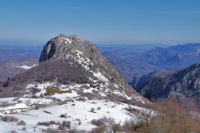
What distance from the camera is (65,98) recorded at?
2898 centimetres

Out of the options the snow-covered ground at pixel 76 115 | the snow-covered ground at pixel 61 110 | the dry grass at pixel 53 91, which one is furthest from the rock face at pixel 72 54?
the snow-covered ground at pixel 76 115

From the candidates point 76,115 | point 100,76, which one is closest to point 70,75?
point 100,76

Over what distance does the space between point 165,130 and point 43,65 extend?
34.1 metres

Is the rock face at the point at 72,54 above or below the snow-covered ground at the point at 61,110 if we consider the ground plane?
above

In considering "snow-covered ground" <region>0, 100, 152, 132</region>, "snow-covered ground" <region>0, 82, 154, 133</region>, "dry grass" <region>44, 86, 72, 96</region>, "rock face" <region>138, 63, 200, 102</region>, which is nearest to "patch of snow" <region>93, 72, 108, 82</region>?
"snow-covered ground" <region>0, 82, 154, 133</region>

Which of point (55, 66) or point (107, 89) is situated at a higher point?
point (55, 66)

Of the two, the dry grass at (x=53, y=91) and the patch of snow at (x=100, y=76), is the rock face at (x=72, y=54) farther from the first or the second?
the dry grass at (x=53, y=91)

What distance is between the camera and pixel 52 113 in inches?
789

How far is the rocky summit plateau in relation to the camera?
1608 centimetres

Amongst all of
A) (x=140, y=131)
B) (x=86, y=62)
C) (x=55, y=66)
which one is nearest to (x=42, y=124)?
(x=140, y=131)

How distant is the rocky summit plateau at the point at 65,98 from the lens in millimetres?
16078

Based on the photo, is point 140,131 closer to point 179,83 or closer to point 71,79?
point 71,79

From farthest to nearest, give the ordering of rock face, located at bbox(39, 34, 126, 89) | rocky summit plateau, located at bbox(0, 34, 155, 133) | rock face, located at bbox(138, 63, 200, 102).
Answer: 1. rock face, located at bbox(138, 63, 200, 102)
2. rock face, located at bbox(39, 34, 126, 89)
3. rocky summit plateau, located at bbox(0, 34, 155, 133)

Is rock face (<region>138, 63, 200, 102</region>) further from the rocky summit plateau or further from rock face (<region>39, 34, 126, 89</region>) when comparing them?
the rocky summit plateau
